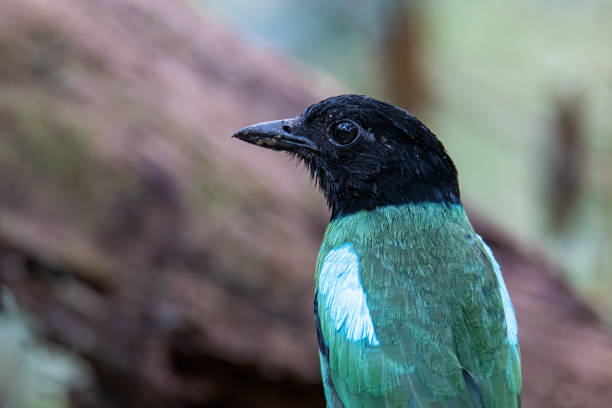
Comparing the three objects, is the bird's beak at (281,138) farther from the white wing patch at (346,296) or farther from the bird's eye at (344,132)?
the white wing patch at (346,296)

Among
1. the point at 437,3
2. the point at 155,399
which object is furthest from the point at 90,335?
the point at 437,3

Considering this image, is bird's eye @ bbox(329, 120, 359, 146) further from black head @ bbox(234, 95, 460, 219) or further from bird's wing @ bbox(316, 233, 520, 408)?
bird's wing @ bbox(316, 233, 520, 408)

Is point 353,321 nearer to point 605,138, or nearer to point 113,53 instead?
point 113,53

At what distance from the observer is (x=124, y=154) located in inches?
192

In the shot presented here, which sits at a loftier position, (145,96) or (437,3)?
(437,3)

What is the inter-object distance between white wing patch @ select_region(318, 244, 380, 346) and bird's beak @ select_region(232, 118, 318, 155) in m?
0.69

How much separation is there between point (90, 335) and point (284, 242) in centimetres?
138

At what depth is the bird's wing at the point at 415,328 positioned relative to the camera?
288 centimetres

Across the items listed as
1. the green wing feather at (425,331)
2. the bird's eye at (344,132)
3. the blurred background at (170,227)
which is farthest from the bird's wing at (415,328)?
the blurred background at (170,227)

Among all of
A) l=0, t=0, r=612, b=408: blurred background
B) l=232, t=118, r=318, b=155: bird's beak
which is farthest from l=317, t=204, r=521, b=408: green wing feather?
l=0, t=0, r=612, b=408: blurred background

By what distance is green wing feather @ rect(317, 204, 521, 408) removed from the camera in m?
2.88

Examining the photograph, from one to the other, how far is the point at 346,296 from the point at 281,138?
1036 millimetres

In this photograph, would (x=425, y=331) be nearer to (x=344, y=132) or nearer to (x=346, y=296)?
(x=346, y=296)

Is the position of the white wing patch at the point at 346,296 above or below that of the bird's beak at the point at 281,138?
below
